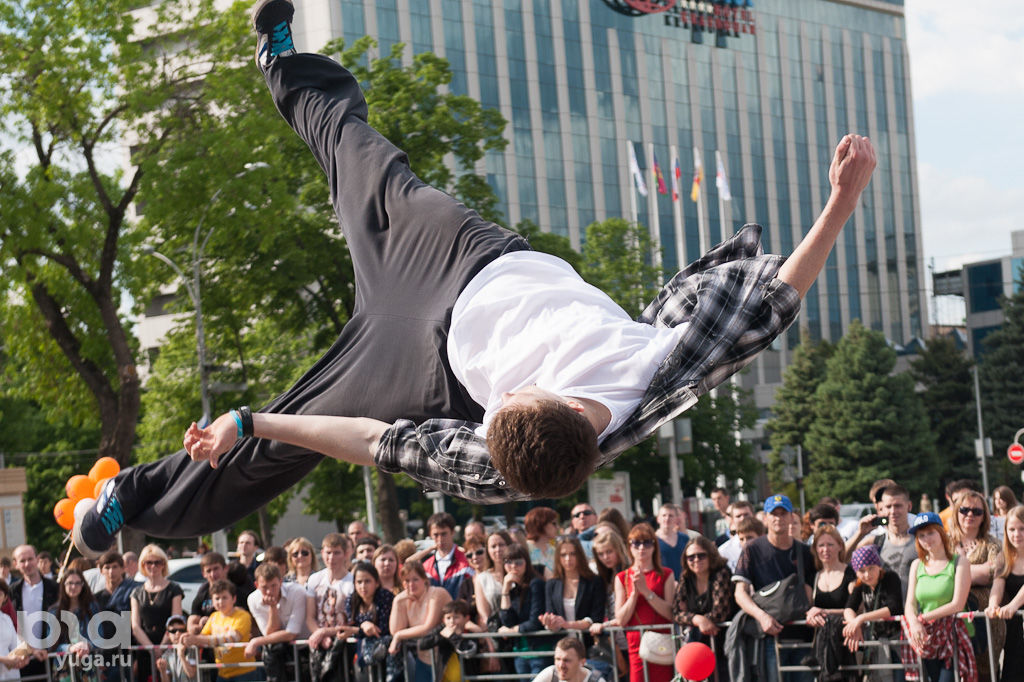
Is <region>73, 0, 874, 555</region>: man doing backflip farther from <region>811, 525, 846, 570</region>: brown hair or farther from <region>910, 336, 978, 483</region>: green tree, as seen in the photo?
<region>910, 336, 978, 483</region>: green tree

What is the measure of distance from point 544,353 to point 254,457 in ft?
4.93

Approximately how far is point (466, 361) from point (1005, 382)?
189ft

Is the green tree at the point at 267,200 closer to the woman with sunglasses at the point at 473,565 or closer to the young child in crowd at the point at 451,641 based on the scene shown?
the woman with sunglasses at the point at 473,565

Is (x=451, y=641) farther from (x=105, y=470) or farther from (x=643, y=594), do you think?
(x=105, y=470)

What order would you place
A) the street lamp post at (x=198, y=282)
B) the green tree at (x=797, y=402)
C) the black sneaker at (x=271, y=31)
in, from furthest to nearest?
the green tree at (x=797, y=402)
the street lamp post at (x=198, y=282)
the black sneaker at (x=271, y=31)

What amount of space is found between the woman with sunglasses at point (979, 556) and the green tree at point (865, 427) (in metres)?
47.6

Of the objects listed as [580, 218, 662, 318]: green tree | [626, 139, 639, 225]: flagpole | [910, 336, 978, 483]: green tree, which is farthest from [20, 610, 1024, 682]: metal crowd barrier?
[626, 139, 639, 225]: flagpole

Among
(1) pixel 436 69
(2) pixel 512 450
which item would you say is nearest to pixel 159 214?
(1) pixel 436 69

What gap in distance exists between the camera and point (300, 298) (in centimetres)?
2511

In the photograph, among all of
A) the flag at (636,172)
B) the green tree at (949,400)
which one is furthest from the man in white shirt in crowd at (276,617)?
the flag at (636,172)

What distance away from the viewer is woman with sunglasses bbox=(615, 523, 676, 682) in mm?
9398

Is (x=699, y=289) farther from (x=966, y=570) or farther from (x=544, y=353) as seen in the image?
(x=966, y=570)

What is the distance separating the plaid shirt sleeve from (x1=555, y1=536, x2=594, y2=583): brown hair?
5222 millimetres

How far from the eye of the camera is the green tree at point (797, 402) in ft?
195
